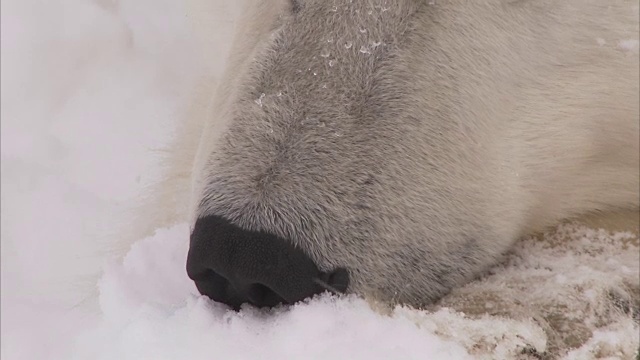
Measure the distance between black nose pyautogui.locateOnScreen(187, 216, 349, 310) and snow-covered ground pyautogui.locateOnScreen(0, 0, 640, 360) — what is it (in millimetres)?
31

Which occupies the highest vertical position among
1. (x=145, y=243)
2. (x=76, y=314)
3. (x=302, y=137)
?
(x=302, y=137)

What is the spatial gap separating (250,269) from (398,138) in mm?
Answer: 388

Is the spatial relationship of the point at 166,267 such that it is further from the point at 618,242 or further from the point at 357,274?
the point at 618,242

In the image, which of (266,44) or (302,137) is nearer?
(302,137)

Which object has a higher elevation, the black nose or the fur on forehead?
the fur on forehead

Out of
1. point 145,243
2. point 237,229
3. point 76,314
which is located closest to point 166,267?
point 145,243

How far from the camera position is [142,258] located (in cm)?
174

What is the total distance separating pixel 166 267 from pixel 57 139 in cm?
118

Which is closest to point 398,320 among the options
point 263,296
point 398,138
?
point 263,296

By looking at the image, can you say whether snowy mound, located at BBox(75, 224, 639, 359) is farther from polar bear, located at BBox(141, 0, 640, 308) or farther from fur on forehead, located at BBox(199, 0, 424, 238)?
fur on forehead, located at BBox(199, 0, 424, 238)

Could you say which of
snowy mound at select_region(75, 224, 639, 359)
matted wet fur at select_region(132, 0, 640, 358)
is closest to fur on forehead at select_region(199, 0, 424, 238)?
matted wet fur at select_region(132, 0, 640, 358)

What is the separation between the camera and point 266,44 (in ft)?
5.40

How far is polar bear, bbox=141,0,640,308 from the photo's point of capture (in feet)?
4.72

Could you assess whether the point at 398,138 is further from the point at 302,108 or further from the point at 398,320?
the point at 398,320
